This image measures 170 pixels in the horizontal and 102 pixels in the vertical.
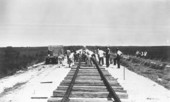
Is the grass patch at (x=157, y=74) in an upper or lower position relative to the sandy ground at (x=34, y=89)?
lower

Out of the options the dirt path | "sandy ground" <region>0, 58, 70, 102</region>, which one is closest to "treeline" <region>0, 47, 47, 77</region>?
"sandy ground" <region>0, 58, 70, 102</region>

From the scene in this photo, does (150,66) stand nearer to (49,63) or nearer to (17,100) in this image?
(49,63)

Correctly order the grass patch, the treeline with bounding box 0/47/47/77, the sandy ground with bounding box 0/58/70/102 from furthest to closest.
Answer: the treeline with bounding box 0/47/47/77 → the grass patch → the sandy ground with bounding box 0/58/70/102

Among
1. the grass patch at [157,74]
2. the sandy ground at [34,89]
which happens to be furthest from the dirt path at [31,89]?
the grass patch at [157,74]

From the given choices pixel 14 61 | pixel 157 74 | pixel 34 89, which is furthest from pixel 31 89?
pixel 14 61

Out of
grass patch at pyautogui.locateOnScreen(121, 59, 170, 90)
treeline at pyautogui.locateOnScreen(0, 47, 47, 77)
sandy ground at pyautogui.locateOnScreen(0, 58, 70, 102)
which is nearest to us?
sandy ground at pyautogui.locateOnScreen(0, 58, 70, 102)

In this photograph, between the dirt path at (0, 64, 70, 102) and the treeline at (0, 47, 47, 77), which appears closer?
the dirt path at (0, 64, 70, 102)

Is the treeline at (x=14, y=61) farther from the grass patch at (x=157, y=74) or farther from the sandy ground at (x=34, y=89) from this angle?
the grass patch at (x=157, y=74)

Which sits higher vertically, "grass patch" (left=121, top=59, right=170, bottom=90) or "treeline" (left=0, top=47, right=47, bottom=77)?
"grass patch" (left=121, top=59, right=170, bottom=90)

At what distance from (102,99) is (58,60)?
92.0 ft

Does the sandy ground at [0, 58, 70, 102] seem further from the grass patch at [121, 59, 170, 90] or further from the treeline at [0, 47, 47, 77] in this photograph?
the treeline at [0, 47, 47, 77]

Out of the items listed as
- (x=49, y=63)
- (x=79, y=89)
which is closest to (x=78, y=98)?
(x=79, y=89)

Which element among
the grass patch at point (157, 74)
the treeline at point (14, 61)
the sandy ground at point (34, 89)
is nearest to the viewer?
the sandy ground at point (34, 89)

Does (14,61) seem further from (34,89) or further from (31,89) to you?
(34,89)
